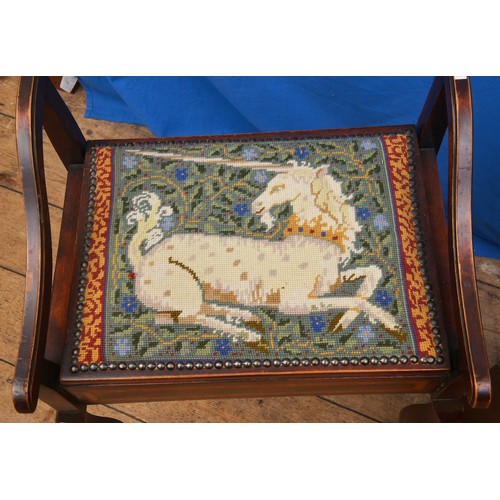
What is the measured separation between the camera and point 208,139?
1.09 m

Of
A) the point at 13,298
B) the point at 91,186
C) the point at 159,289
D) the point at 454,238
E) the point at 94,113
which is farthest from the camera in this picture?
the point at 94,113

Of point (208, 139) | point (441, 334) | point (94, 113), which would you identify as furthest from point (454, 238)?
point (94, 113)

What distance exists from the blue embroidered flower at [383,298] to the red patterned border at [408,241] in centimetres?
3

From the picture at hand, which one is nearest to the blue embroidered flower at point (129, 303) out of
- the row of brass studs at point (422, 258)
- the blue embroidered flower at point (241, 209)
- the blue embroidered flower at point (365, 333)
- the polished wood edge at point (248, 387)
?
the polished wood edge at point (248, 387)

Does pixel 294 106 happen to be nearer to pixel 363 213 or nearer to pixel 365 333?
pixel 363 213

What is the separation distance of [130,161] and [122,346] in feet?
1.11

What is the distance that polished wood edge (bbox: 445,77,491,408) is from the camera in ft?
2.65

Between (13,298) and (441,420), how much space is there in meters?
1.07

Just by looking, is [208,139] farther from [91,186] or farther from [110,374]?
[110,374]

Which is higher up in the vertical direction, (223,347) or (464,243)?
(464,243)

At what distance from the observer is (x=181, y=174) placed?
1.05 meters

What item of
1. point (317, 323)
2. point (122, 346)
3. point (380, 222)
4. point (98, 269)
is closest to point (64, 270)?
point (98, 269)

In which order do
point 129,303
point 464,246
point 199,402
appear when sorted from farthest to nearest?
point 199,402
point 129,303
point 464,246

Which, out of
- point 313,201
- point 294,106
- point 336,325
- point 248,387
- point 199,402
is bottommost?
point 199,402
